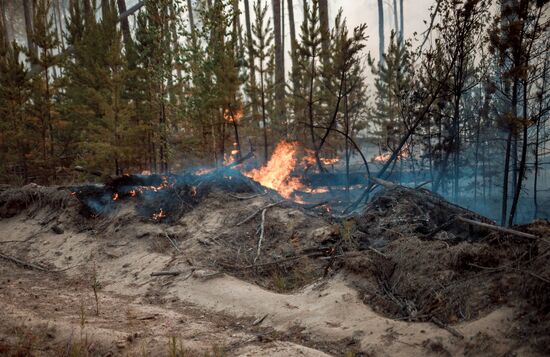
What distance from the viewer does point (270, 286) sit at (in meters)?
6.16

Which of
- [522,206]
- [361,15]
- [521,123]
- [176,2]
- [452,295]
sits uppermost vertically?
[361,15]

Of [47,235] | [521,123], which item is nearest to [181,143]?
[47,235]

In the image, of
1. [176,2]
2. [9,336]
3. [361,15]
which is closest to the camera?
[9,336]

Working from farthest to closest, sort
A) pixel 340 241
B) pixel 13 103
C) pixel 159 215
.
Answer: pixel 13 103 → pixel 159 215 → pixel 340 241

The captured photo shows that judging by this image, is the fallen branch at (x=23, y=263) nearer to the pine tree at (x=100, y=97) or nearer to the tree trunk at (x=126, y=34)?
the pine tree at (x=100, y=97)

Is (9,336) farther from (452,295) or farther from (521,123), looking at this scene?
(521,123)

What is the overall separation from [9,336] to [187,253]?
10.8 ft

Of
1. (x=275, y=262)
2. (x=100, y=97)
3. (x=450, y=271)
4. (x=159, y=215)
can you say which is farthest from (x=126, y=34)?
(x=450, y=271)

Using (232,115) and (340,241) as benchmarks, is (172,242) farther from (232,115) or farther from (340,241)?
(232,115)

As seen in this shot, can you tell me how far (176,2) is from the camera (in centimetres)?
1266

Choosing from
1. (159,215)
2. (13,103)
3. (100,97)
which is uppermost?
(13,103)

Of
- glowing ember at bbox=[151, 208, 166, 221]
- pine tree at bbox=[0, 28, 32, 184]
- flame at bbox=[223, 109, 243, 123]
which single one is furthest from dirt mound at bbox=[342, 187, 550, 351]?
pine tree at bbox=[0, 28, 32, 184]

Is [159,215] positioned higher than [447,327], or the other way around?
[159,215]

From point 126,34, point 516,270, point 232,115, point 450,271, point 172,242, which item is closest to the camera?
point 516,270
